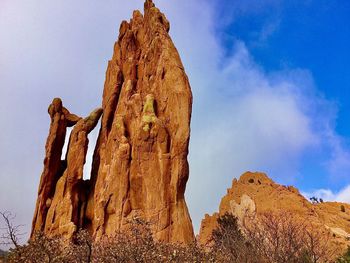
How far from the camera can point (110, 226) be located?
3612 cm

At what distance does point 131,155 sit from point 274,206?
1221 inches

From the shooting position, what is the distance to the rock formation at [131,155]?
1403 inches

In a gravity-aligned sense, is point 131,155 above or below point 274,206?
below

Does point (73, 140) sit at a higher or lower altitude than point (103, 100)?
lower

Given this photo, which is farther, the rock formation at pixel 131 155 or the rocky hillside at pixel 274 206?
the rocky hillside at pixel 274 206

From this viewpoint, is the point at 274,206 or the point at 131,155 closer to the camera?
the point at 131,155

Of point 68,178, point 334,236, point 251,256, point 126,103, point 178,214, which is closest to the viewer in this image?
point 251,256

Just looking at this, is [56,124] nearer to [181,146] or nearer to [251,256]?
[181,146]

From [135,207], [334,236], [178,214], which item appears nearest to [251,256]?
[178,214]

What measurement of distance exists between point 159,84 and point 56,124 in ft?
38.3

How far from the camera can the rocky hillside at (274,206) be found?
189 feet

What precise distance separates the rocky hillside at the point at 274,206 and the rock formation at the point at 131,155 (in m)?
22.3

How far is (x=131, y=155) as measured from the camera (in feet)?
125

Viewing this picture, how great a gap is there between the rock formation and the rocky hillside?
22.3 m
